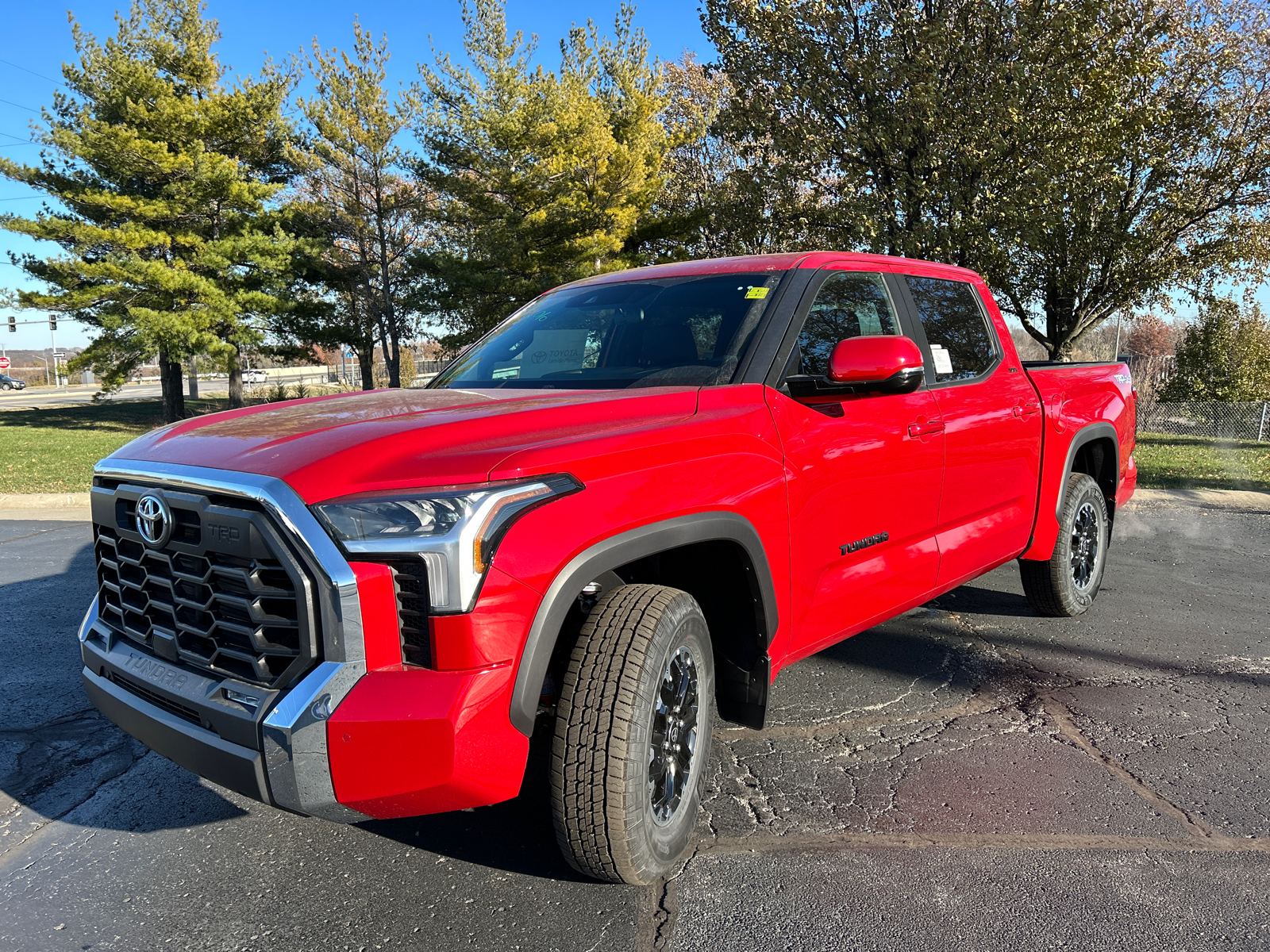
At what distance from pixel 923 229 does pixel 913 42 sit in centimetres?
294

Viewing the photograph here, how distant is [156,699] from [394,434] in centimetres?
100

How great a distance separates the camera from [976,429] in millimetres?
4039

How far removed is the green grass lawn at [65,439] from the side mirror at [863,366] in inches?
233

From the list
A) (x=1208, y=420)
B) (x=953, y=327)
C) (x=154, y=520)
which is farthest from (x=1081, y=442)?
(x=1208, y=420)

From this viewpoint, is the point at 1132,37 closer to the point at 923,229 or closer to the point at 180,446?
the point at 923,229

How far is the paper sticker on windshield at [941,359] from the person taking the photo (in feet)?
13.1

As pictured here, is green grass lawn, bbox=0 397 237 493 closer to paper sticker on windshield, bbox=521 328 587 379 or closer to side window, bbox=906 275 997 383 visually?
paper sticker on windshield, bbox=521 328 587 379

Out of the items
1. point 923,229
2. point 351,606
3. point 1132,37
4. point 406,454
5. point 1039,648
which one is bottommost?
point 1039,648

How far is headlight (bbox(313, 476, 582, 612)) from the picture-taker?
2.04 meters

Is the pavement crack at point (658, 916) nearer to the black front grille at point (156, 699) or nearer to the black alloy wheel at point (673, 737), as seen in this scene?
the black alloy wheel at point (673, 737)

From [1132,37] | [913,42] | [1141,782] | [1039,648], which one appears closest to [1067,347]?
[1132,37]

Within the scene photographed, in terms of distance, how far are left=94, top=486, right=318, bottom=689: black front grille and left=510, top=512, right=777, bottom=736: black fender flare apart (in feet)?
1.66

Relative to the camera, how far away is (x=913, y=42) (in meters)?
13.9

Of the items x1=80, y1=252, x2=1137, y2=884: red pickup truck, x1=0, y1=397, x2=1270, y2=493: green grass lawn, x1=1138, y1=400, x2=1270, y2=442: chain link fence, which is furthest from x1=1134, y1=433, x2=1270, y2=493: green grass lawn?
x1=80, y1=252, x2=1137, y2=884: red pickup truck
